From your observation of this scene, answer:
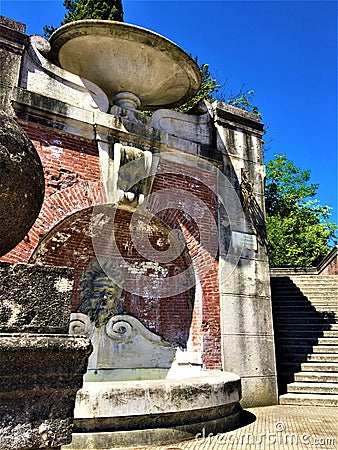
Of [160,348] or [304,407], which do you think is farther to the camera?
[160,348]

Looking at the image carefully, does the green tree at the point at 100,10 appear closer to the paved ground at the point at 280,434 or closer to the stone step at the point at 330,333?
the stone step at the point at 330,333

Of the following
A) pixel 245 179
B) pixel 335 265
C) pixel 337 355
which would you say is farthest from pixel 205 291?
pixel 335 265

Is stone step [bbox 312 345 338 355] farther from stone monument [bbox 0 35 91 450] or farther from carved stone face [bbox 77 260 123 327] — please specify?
stone monument [bbox 0 35 91 450]

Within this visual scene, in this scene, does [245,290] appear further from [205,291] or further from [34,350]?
[34,350]

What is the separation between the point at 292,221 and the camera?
61.3 feet

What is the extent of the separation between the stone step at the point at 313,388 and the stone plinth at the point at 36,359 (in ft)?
20.8

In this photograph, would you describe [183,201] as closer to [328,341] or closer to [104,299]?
[104,299]

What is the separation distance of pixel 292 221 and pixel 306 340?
1117 cm

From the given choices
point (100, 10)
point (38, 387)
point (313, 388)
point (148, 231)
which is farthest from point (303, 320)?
point (100, 10)

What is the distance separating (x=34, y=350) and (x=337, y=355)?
7340mm

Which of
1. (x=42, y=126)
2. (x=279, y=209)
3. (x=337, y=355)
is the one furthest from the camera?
(x=279, y=209)

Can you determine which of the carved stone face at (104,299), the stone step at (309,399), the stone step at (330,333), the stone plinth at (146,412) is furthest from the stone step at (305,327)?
the stone plinth at (146,412)

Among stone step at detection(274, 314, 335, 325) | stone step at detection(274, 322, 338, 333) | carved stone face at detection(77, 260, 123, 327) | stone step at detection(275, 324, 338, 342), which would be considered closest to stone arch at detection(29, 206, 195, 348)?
carved stone face at detection(77, 260, 123, 327)

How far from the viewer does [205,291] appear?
23.1 ft
